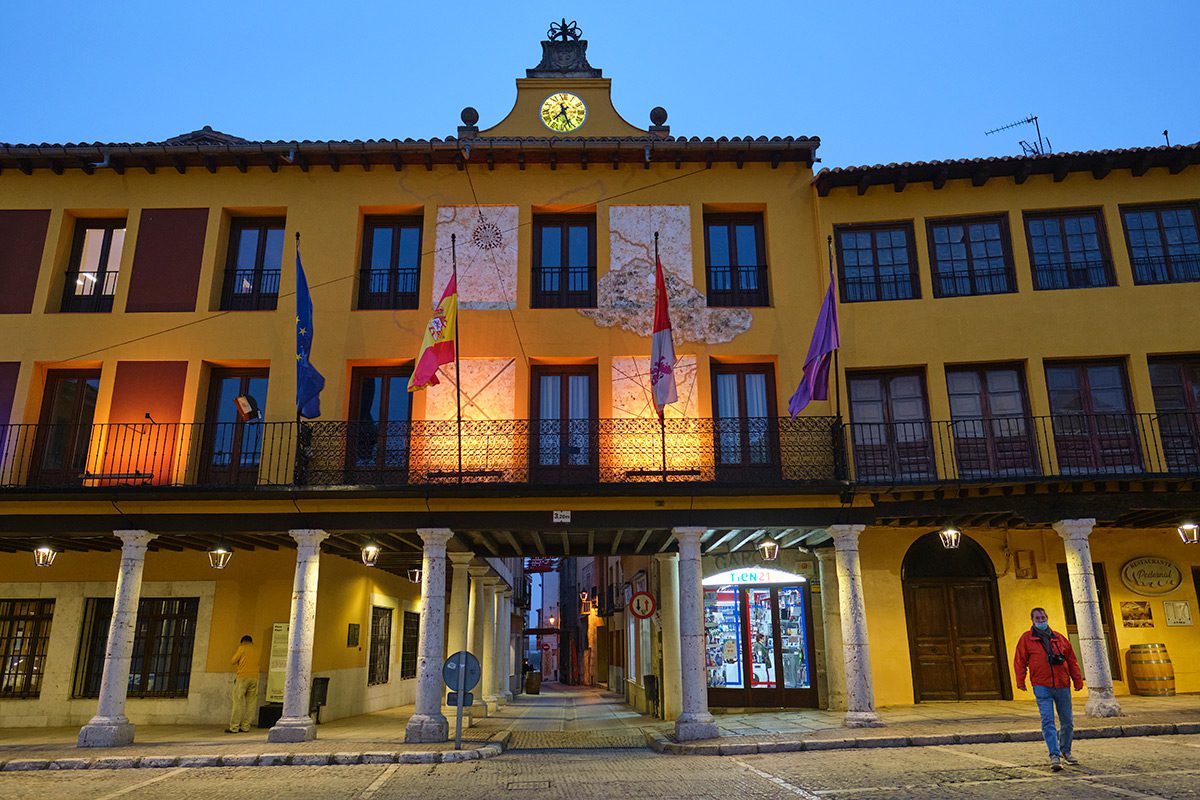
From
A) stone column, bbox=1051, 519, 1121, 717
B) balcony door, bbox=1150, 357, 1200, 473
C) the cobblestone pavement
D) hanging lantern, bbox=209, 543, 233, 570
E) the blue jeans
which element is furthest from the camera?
hanging lantern, bbox=209, 543, 233, 570

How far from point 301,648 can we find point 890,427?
1147 cm

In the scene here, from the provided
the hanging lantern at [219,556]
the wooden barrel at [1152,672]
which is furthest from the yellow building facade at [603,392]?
the hanging lantern at [219,556]

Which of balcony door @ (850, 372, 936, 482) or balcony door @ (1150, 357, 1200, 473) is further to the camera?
balcony door @ (850, 372, 936, 482)

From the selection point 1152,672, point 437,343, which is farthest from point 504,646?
point 1152,672

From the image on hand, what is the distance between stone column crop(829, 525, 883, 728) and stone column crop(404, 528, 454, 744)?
22.4 ft

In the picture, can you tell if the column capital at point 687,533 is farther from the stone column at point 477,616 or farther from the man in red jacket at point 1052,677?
the stone column at point 477,616

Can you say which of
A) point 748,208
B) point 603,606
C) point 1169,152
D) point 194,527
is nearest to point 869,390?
point 748,208

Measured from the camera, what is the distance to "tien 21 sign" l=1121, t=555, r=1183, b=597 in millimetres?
16422

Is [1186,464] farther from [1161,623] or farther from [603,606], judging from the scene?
[603,606]

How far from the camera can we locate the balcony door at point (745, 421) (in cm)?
1529

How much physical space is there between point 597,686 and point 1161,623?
27.2 m

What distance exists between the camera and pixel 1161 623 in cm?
1633

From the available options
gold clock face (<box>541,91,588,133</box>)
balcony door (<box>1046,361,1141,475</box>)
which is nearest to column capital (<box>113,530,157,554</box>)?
gold clock face (<box>541,91,588,133</box>)

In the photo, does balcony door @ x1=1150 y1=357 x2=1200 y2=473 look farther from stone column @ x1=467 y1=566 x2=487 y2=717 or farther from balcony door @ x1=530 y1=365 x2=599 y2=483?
stone column @ x1=467 y1=566 x2=487 y2=717
